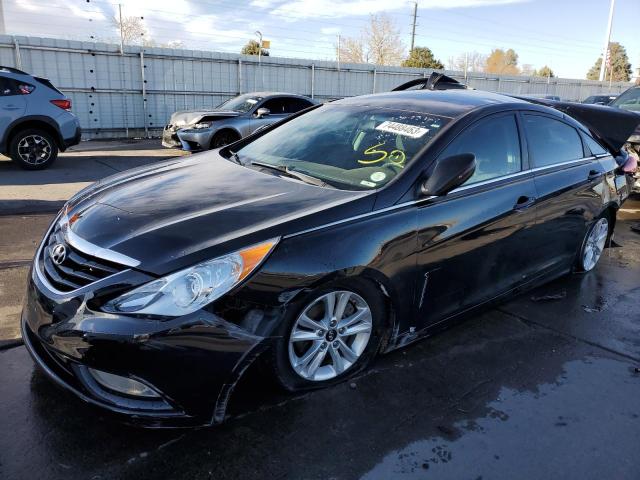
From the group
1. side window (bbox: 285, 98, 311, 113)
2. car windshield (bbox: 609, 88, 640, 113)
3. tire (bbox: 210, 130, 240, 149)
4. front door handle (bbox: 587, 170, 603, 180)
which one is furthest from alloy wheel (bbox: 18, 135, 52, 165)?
car windshield (bbox: 609, 88, 640, 113)

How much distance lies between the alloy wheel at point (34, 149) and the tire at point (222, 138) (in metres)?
3.06

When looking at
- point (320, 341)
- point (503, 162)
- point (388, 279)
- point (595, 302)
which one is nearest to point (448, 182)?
point (388, 279)

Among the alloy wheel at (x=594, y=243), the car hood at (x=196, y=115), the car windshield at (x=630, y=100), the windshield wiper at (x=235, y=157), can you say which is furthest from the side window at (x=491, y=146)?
the car hood at (x=196, y=115)

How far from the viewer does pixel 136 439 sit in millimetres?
2396

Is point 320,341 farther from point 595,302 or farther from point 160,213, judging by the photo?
point 595,302

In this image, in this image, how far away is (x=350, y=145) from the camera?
135 inches

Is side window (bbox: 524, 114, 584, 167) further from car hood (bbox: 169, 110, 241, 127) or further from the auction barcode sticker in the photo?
car hood (bbox: 169, 110, 241, 127)

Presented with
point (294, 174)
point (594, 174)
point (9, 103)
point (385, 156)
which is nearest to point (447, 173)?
point (385, 156)

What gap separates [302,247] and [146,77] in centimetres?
1422

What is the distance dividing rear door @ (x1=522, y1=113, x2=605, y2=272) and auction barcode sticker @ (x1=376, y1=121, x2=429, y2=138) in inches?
39.2

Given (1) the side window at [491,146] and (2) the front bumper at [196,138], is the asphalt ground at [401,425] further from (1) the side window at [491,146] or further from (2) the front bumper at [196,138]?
(2) the front bumper at [196,138]

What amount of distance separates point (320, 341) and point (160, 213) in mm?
1053

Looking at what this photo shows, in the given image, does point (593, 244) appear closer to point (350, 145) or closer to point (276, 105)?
point (350, 145)

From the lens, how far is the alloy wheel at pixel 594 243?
465cm
